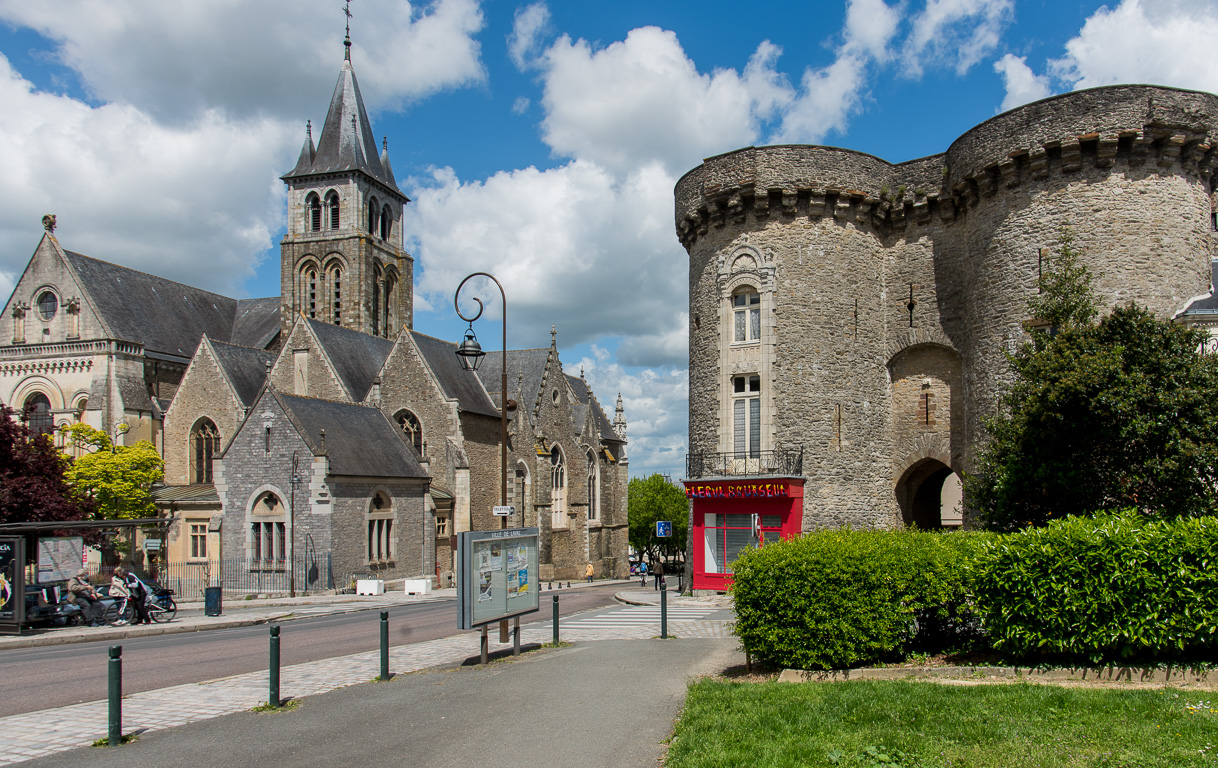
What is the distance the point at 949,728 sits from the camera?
6.81 m

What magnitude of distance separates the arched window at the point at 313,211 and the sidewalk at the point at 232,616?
30.5 meters

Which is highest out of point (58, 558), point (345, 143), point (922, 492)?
point (345, 143)

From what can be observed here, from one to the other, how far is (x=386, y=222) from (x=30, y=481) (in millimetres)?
34454

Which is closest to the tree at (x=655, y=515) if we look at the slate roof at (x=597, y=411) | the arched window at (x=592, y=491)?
the slate roof at (x=597, y=411)

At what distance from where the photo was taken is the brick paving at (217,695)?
8281mm

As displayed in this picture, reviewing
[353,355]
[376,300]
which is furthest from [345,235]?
[353,355]

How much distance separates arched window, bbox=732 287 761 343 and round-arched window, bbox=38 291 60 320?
35252 millimetres

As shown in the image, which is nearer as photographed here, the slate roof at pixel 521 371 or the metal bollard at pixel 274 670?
the metal bollard at pixel 274 670

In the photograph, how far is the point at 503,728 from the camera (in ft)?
26.5

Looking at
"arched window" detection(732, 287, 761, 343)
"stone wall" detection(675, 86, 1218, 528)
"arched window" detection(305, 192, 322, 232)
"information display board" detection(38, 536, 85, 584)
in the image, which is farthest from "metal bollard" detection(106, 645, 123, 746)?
"arched window" detection(305, 192, 322, 232)

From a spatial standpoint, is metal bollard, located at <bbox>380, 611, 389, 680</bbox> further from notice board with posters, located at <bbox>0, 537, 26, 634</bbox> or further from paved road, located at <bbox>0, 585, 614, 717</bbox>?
notice board with posters, located at <bbox>0, 537, 26, 634</bbox>

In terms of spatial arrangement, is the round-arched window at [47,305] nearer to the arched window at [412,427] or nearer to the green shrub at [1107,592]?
the arched window at [412,427]

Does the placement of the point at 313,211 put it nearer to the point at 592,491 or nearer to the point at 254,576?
the point at 592,491

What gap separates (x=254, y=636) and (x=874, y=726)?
48.1ft
